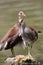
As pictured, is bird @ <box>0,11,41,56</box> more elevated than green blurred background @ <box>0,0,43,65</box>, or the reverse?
bird @ <box>0,11,41,56</box>

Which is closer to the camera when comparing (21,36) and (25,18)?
(21,36)

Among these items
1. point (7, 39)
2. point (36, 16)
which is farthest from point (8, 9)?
point (7, 39)

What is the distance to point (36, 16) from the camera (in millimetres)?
13219

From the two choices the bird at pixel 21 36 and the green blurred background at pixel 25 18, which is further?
the green blurred background at pixel 25 18

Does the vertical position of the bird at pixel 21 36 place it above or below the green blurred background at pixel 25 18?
above

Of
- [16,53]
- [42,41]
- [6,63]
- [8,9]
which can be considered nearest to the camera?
[6,63]

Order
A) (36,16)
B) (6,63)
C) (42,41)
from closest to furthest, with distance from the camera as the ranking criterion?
(6,63) → (42,41) → (36,16)

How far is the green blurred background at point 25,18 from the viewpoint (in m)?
9.09

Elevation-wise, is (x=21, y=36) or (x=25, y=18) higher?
(x=21, y=36)

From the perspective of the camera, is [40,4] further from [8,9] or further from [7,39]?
[7,39]

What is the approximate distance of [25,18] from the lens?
43.1 feet

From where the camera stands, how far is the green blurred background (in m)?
9.09

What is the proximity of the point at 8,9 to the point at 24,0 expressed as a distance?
89.0 inches

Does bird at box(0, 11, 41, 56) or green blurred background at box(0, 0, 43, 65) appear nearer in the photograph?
bird at box(0, 11, 41, 56)
